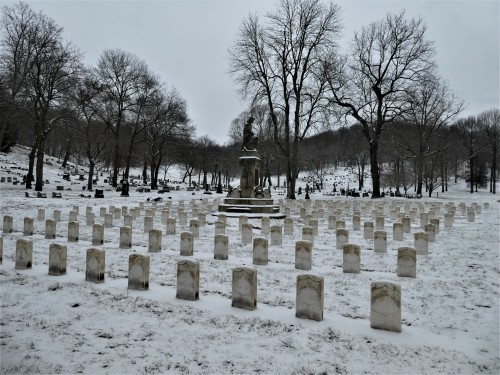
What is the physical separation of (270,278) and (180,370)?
286 centimetres

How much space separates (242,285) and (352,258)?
2.63m

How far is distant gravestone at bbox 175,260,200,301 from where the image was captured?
4.41 m

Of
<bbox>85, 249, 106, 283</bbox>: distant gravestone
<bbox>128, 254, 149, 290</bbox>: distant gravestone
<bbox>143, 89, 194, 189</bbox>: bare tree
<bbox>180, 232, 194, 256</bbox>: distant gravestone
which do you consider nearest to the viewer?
<bbox>128, 254, 149, 290</bbox>: distant gravestone

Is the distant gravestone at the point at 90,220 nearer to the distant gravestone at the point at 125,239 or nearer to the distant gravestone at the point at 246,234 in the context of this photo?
the distant gravestone at the point at 125,239

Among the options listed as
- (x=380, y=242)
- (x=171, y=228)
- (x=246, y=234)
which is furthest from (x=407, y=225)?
(x=171, y=228)

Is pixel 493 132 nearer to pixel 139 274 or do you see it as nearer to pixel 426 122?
pixel 426 122

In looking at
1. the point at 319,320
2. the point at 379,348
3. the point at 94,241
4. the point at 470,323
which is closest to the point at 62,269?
the point at 94,241

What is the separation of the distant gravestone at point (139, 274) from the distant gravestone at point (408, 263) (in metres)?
4.24

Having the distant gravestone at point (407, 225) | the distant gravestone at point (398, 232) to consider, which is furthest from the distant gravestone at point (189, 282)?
the distant gravestone at point (407, 225)

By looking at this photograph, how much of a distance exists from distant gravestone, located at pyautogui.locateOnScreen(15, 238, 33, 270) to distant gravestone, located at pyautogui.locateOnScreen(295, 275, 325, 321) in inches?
186

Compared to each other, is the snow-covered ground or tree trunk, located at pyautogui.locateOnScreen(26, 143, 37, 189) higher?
tree trunk, located at pyautogui.locateOnScreen(26, 143, 37, 189)

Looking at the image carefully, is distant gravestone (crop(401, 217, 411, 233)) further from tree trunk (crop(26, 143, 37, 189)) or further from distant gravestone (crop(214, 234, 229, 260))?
tree trunk (crop(26, 143, 37, 189))

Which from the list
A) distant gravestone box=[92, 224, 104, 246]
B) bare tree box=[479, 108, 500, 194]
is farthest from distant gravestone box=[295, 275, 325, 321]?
bare tree box=[479, 108, 500, 194]

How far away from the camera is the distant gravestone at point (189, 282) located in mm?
4414
